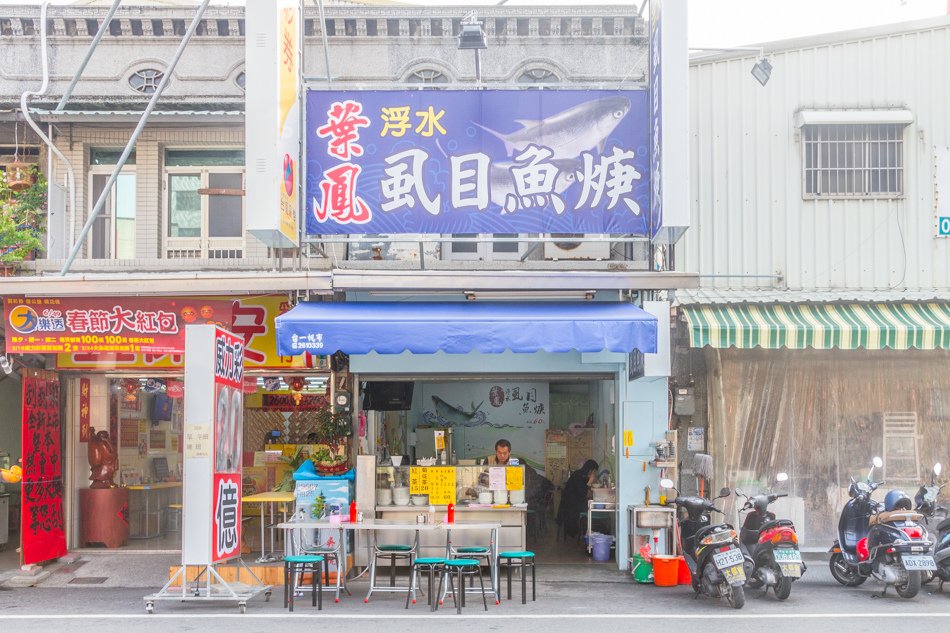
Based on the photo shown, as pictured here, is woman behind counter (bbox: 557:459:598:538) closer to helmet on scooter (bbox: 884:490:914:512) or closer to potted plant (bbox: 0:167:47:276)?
helmet on scooter (bbox: 884:490:914:512)

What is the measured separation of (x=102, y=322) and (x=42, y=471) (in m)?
2.28

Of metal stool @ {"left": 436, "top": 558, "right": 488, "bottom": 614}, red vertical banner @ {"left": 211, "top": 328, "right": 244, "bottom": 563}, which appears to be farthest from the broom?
red vertical banner @ {"left": 211, "top": 328, "right": 244, "bottom": 563}

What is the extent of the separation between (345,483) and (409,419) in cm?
537

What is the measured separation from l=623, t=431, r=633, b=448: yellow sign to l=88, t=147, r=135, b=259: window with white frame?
24.8ft

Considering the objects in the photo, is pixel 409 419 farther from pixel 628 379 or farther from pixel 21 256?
pixel 21 256

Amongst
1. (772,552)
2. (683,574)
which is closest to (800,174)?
(772,552)

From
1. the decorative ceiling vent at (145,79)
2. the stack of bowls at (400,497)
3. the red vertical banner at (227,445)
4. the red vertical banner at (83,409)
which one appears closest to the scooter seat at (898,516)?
the stack of bowls at (400,497)

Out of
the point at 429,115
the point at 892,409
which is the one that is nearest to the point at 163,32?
the point at 429,115

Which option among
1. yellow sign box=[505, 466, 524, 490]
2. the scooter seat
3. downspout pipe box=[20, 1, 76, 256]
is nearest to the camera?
the scooter seat

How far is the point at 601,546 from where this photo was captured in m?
15.1

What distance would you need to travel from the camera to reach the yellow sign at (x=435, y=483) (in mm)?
14336

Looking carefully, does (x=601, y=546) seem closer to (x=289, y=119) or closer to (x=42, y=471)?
(x=289, y=119)

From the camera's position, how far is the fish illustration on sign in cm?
1370

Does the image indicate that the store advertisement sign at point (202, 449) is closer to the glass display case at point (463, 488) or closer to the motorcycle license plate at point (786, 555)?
the glass display case at point (463, 488)
